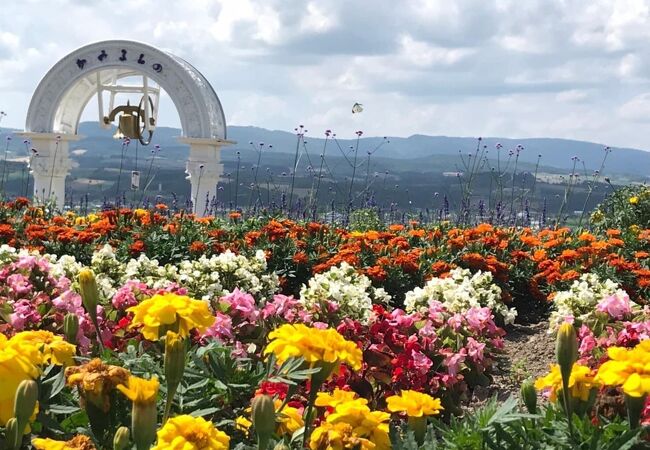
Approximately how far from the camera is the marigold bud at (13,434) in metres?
1.46

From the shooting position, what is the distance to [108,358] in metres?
2.25

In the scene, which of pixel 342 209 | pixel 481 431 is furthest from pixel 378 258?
pixel 481 431

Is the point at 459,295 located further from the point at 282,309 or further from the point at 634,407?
the point at 634,407

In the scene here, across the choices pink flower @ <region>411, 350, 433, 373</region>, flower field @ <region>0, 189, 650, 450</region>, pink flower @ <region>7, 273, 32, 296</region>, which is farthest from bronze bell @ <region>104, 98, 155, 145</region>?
pink flower @ <region>411, 350, 433, 373</region>

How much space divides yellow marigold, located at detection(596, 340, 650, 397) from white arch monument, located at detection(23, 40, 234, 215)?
32.9 feet

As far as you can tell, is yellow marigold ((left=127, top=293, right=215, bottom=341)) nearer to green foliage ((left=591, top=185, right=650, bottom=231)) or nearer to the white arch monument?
green foliage ((left=591, top=185, right=650, bottom=231))

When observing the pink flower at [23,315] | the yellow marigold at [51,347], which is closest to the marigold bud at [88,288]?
the yellow marigold at [51,347]

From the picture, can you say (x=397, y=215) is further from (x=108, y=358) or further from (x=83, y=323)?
(x=108, y=358)

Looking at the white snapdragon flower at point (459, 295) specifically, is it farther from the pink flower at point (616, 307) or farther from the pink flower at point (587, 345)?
the pink flower at point (587, 345)

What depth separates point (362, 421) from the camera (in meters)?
1.60

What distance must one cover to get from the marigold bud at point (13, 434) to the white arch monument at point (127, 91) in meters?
10.0

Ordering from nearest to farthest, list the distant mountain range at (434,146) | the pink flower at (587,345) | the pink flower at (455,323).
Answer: the pink flower at (587,345), the pink flower at (455,323), the distant mountain range at (434,146)

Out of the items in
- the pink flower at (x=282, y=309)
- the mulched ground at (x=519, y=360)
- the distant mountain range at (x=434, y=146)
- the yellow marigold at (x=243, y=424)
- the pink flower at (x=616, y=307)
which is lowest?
the distant mountain range at (x=434, y=146)

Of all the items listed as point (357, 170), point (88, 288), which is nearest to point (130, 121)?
point (357, 170)
